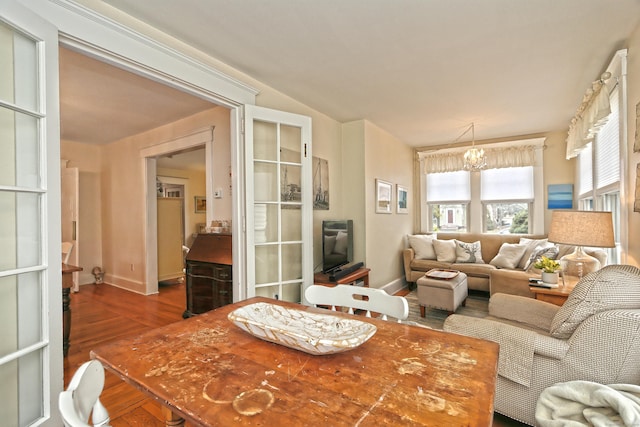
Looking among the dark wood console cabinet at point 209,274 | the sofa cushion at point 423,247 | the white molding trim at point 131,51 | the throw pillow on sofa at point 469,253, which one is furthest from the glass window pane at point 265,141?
the throw pillow on sofa at point 469,253

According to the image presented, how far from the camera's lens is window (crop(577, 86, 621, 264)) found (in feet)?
8.50

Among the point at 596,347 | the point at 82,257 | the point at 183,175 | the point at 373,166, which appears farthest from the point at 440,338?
the point at 183,175

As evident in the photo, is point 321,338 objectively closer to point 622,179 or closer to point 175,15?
point 175,15

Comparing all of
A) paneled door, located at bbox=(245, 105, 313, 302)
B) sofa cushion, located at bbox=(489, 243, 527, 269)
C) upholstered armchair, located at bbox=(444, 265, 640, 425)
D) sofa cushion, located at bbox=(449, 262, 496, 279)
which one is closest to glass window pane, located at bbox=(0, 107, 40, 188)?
paneled door, located at bbox=(245, 105, 313, 302)

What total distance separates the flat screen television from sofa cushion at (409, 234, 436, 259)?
1738 millimetres

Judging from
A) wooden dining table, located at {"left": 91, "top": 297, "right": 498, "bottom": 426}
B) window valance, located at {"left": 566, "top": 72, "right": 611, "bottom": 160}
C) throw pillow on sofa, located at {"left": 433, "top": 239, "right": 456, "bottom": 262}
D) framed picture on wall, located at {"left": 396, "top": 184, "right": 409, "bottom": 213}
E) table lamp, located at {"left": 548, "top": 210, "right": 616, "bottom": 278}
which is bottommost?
throw pillow on sofa, located at {"left": 433, "top": 239, "right": 456, "bottom": 262}

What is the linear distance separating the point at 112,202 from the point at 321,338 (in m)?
5.39

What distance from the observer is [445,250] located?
4820 millimetres

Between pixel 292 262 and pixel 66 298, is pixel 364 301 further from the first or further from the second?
pixel 66 298

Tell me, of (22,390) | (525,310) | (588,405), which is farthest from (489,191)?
(22,390)

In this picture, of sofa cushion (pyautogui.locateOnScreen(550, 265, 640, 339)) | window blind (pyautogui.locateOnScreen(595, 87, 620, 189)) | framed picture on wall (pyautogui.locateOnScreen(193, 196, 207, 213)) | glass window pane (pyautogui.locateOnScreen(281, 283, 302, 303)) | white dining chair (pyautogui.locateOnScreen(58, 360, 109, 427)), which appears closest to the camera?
white dining chair (pyautogui.locateOnScreen(58, 360, 109, 427))

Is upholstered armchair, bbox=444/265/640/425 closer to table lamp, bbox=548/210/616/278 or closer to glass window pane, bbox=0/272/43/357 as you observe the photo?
table lamp, bbox=548/210/616/278

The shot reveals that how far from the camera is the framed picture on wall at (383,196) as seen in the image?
14.0ft

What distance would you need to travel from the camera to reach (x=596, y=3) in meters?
1.81
